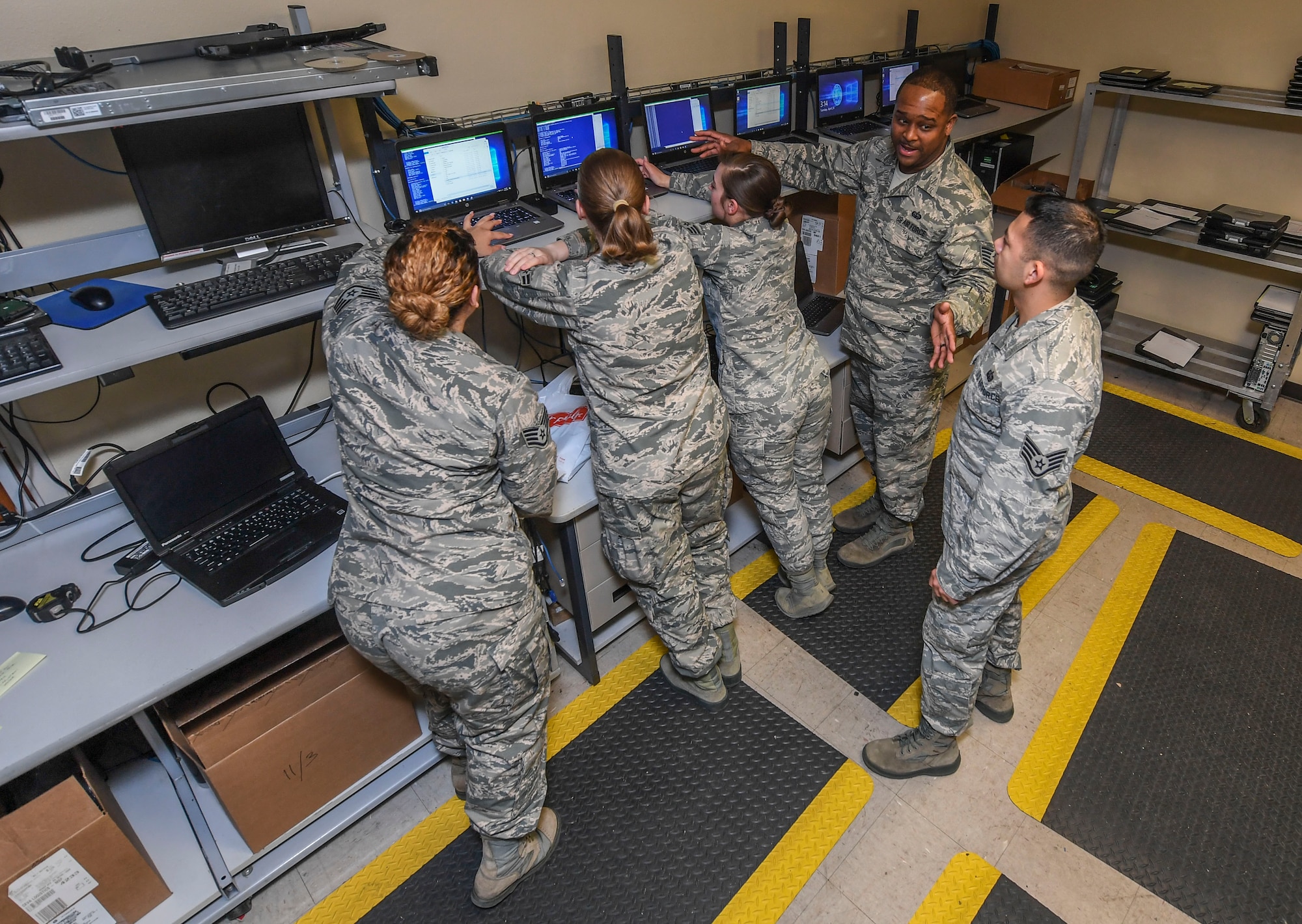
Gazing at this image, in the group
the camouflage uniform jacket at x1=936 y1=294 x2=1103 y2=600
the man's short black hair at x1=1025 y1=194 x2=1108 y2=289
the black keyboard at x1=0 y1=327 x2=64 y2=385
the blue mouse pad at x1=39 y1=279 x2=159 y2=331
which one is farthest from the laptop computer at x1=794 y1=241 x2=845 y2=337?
the black keyboard at x1=0 y1=327 x2=64 y2=385

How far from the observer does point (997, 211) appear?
4.09 meters

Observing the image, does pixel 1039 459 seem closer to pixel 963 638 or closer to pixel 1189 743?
pixel 963 638

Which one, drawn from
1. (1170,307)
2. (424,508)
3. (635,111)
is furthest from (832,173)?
(1170,307)

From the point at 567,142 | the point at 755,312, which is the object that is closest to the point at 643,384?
the point at 755,312

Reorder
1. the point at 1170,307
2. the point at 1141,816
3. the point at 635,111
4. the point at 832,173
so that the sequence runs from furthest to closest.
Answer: the point at 1170,307, the point at 635,111, the point at 832,173, the point at 1141,816

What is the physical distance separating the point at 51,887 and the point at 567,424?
1602 millimetres

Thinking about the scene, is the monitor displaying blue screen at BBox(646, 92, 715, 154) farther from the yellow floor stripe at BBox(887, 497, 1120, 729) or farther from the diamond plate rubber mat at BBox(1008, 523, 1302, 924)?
the diamond plate rubber mat at BBox(1008, 523, 1302, 924)

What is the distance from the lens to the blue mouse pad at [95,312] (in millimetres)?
1758

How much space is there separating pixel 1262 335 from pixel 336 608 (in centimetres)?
397

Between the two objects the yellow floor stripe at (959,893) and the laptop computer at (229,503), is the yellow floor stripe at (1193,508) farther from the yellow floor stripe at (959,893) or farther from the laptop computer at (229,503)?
the laptop computer at (229,503)

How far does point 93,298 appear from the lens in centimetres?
181

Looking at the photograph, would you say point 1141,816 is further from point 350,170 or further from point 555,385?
point 350,170

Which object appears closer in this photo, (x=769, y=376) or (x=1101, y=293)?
(x=769, y=376)

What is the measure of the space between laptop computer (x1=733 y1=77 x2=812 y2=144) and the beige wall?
24cm
